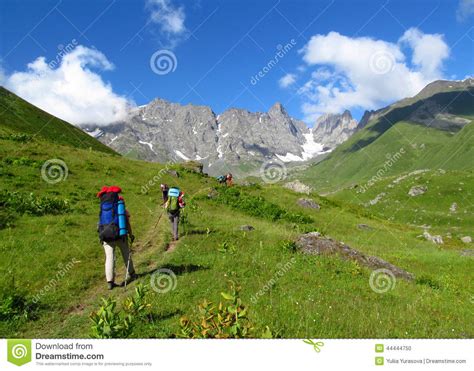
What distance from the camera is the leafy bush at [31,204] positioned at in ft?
75.4

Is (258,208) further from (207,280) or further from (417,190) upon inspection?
(417,190)

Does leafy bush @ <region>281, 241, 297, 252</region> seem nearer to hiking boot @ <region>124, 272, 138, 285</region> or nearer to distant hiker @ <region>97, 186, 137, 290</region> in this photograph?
hiking boot @ <region>124, 272, 138, 285</region>

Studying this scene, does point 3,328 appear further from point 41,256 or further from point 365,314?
point 365,314

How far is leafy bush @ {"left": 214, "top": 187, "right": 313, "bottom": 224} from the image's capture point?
35.6 m

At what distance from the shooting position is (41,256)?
53.3 ft

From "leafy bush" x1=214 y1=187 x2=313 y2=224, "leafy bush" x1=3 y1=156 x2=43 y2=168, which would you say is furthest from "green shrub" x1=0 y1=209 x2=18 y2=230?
"leafy bush" x1=214 y1=187 x2=313 y2=224

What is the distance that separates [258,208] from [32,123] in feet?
138

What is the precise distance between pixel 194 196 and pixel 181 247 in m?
19.2

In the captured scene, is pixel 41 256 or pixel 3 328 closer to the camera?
pixel 3 328

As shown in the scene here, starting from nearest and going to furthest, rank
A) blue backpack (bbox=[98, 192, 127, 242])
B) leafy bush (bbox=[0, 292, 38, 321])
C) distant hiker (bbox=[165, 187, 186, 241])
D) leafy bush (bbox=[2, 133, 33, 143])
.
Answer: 1. leafy bush (bbox=[0, 292, 38, 321])
2. blue backpack (bbox=[98, 192, 127, 242])
3. distant hiker (bbox=[165, 187, 186, 241])
4. leafy bush (bbox=[2, 133, 33, 143])

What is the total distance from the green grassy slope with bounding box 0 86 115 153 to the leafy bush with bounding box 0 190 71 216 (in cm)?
2886

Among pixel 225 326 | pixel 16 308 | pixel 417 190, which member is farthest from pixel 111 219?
pixel 417 190
